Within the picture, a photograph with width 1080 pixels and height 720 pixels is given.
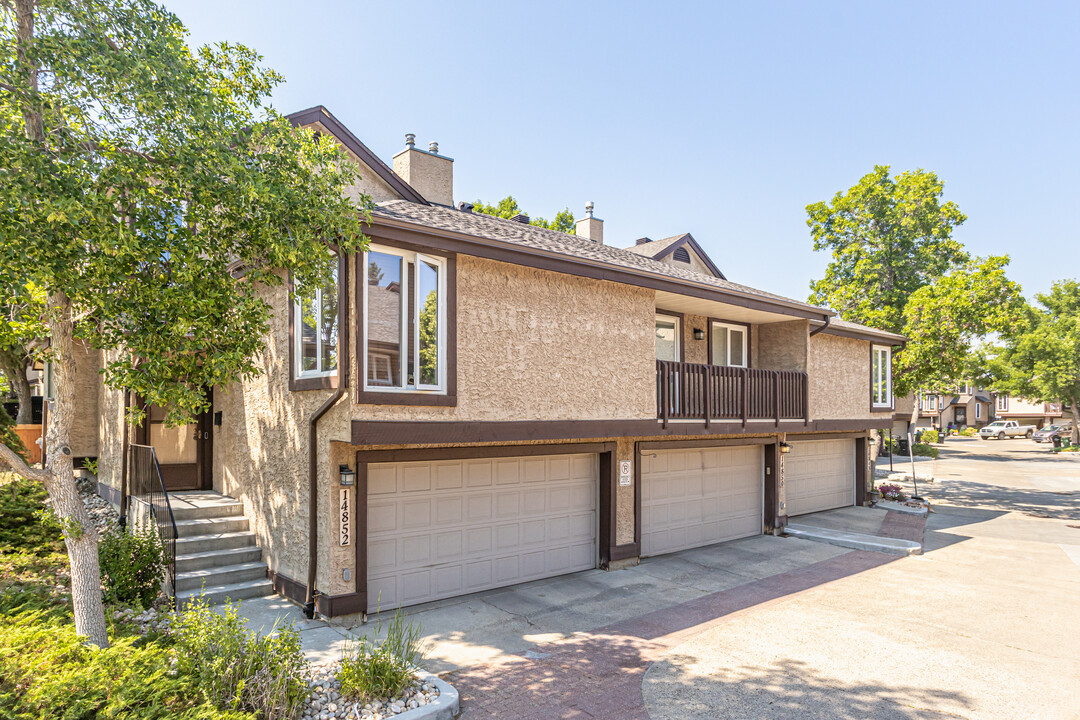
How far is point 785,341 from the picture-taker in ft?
51.0

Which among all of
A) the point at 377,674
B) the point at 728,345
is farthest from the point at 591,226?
the point at 377,674

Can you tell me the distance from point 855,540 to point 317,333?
12.0 m

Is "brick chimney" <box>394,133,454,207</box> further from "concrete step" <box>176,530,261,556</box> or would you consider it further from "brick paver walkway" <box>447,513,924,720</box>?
"brick paver walkway" <box>447,513,924,720</box>

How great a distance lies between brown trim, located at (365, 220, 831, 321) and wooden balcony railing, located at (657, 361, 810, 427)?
143 cm

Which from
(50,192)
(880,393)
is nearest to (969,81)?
(880,393)

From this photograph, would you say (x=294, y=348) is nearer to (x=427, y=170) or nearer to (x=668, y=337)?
(x=427, y=170)

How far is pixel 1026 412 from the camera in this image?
69.8m

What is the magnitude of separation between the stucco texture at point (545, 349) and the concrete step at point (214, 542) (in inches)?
145

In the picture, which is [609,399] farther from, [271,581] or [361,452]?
[271,581]

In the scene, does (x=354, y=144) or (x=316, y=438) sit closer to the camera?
(x=316, y=438)

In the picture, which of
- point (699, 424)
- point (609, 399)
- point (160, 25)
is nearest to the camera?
point (160, 25)

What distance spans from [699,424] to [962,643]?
5535mm

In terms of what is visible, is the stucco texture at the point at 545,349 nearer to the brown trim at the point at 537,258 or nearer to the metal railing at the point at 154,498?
the brown trim at the point at 537,258

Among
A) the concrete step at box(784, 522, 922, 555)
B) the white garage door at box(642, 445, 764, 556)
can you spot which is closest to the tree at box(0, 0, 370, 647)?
the white garage door at box(642, 445, 764, 556)
